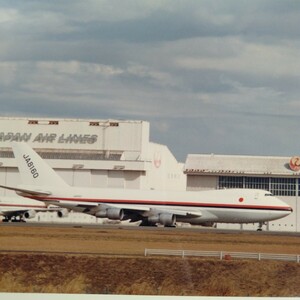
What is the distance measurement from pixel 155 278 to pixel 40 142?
18098mm

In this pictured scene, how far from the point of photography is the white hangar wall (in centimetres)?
5284

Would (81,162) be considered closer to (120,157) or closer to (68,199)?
(120,157)

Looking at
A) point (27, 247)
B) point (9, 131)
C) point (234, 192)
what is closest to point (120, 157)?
point (9, 131)

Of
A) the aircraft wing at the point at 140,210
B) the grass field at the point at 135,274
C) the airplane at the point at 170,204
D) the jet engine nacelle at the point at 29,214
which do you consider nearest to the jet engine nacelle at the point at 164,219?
the airplane at the point at 170,204

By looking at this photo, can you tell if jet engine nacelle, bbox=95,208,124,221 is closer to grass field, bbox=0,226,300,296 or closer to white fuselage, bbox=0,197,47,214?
white fuselage, bbox=0,197,47,214

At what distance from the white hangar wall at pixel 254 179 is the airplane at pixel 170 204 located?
1998 millimetres

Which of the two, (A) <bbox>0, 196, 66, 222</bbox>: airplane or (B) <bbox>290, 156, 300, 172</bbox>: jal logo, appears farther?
(A) <bbox>0, 196, 66, 222</bbox>: airplane

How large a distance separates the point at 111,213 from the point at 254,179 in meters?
10.6

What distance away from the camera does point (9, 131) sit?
38188mm

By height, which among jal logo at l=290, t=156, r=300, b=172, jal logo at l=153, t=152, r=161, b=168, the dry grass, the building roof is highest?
jal logo at l=290, t=156, r=300, b=172

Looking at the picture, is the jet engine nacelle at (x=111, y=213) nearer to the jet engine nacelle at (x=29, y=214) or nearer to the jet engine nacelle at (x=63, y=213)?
the jet engine nacelle at (x=63, y=213)

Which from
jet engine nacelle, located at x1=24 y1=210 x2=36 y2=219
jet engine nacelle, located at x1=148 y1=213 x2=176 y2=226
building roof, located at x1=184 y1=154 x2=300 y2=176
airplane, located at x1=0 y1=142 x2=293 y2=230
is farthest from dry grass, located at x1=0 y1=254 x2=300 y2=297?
jet engine nacelle, located at x1=24 y1=210 x2=36 y2=219

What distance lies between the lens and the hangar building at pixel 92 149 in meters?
35.0

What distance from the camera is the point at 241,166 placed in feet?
173
